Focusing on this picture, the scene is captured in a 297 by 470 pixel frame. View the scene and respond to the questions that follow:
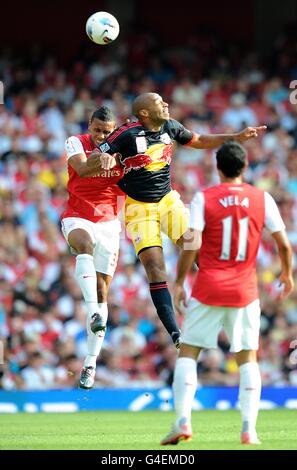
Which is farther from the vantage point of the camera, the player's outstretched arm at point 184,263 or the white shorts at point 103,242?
the white shorts at point 103,242

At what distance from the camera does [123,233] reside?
14.0m

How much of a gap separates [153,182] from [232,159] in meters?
2.95

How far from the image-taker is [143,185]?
1203 cm

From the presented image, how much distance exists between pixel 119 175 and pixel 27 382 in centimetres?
544

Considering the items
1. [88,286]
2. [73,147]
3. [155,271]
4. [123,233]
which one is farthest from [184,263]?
[123,233]

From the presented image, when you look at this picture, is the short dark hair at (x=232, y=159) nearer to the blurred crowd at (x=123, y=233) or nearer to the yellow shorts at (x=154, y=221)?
the yellow shorts at (x=154, y=221)

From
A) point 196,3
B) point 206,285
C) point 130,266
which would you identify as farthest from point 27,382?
point 196,3

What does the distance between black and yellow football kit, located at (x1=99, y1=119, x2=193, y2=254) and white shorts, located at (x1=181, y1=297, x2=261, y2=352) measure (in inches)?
112

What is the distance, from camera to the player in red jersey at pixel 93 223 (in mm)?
12062

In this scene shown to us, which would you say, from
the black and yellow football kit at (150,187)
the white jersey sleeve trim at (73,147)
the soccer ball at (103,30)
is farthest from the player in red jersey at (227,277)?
the soccer ball at (103,30)

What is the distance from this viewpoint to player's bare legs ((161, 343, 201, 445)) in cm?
903

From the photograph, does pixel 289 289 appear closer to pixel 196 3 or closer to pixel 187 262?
pixel 187 262

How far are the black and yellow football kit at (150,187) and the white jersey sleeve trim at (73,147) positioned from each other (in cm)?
53

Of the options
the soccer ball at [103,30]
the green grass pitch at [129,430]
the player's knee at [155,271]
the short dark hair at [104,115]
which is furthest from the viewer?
the soccer ball at [103,30]
